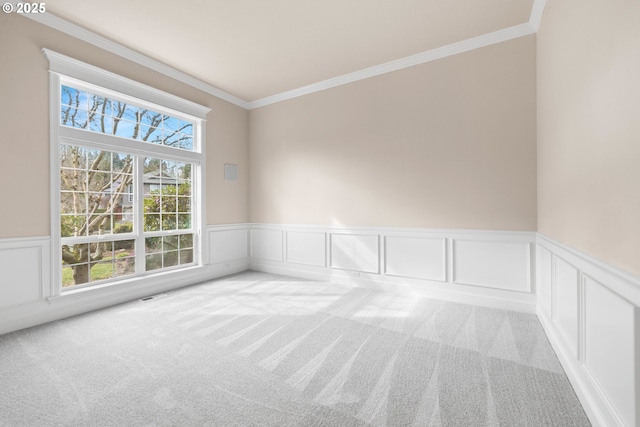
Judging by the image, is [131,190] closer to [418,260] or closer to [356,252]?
[356,252]

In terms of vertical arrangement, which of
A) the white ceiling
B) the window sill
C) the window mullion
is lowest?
the window sill

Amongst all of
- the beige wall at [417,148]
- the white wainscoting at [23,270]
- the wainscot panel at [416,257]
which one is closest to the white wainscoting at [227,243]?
the beige wall at [417,148]

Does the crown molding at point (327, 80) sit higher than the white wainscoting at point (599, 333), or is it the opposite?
the crown molding at point (327, 80)

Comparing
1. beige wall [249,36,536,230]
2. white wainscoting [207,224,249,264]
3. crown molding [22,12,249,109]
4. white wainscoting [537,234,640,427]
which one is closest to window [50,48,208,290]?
white wainscoting [207,224,249,264]

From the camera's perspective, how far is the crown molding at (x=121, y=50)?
2842mm

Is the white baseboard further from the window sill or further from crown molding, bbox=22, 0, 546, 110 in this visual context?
crown molding, bbox=22, 0, 546, 110

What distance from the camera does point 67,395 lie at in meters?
1.74

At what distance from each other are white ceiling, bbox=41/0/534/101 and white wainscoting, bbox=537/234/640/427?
241 cm

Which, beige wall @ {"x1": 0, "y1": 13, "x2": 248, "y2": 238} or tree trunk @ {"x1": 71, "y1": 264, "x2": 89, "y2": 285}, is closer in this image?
beige wall @ {"x1": 0, "y1": 13, "x2": 248, "y2": 238}

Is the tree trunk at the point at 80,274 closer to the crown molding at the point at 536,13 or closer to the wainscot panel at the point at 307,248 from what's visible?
the wainscot panel at the point at 307,248

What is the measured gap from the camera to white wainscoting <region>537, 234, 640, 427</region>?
3.73 ft

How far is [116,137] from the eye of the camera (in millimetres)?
3439

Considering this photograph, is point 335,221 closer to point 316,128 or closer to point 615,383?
point 316,128

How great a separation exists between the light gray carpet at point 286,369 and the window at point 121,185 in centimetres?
73
